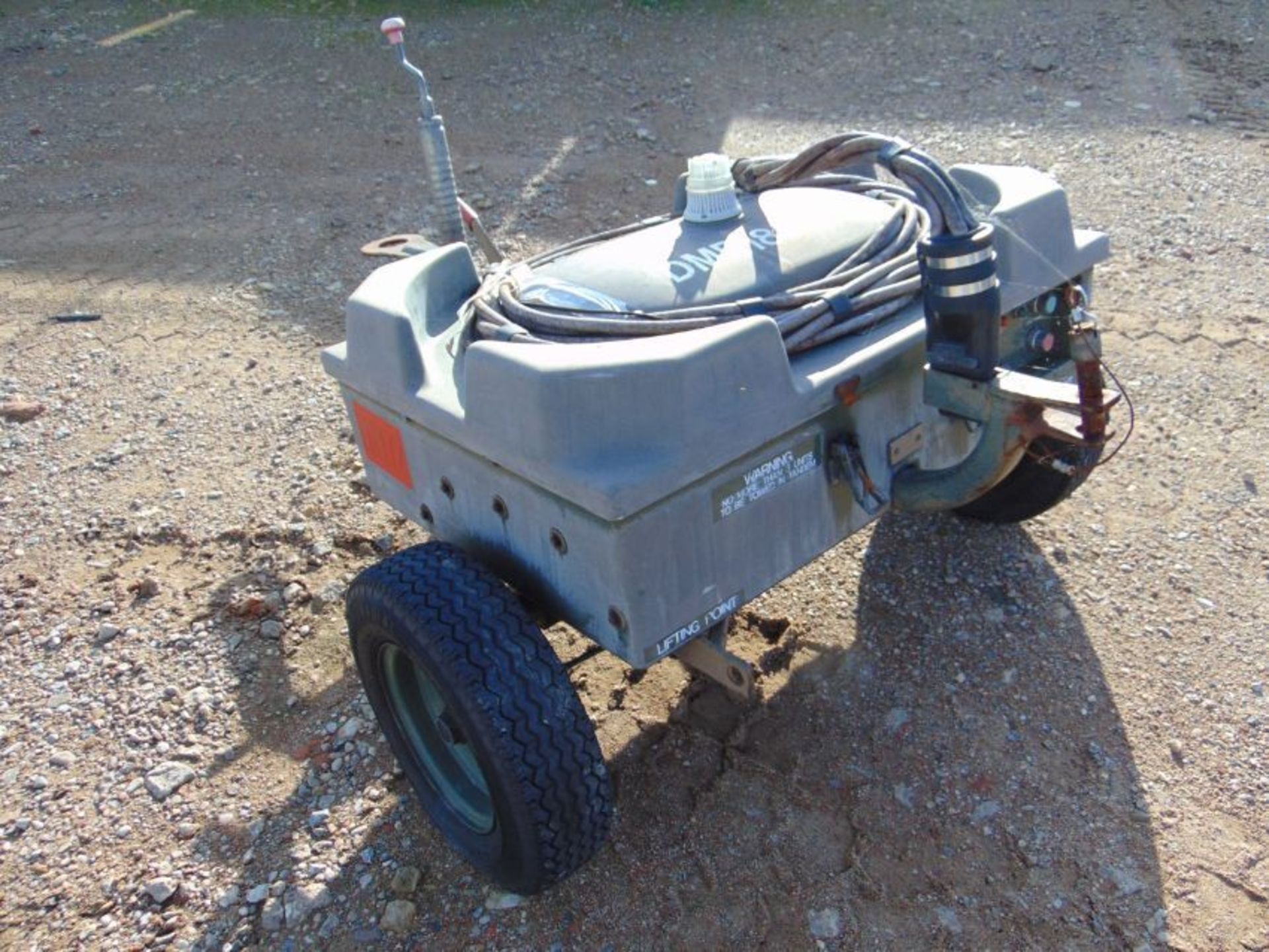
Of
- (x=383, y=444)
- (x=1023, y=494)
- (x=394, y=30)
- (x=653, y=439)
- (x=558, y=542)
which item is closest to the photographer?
(x=653, y=439)

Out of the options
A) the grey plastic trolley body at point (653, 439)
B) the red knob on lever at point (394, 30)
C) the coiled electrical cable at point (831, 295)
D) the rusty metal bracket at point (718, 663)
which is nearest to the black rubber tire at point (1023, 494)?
the grey plastic trolley body at point (653, 439)

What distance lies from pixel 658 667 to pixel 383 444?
2.99ft

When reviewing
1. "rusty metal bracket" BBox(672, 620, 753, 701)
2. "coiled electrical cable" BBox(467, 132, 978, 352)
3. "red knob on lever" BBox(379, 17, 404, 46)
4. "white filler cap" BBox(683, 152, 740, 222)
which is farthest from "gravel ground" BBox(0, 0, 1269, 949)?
"red knob on lever" BBox(379, 17, 404, 46)

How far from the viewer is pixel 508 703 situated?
1.82 metres

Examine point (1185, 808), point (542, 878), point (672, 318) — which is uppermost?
point (672, 318)

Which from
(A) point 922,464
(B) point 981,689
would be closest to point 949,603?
(B) point 981,689

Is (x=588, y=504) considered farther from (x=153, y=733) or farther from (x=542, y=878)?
(x=153, y=733)

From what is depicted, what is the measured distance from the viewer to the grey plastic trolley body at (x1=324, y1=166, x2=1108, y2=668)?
173 centimetres

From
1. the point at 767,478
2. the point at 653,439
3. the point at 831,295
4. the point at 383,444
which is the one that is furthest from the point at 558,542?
the point at 831,295

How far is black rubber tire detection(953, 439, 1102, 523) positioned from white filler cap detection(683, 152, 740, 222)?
0.92 meters

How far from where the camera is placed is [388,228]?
541 cm

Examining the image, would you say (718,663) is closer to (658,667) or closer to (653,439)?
(653,439)

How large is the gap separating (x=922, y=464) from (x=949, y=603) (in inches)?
27.0

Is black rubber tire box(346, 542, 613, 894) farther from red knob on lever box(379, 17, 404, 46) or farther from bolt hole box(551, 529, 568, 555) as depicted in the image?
red knob on lever box(379, 17, 404, 46)
